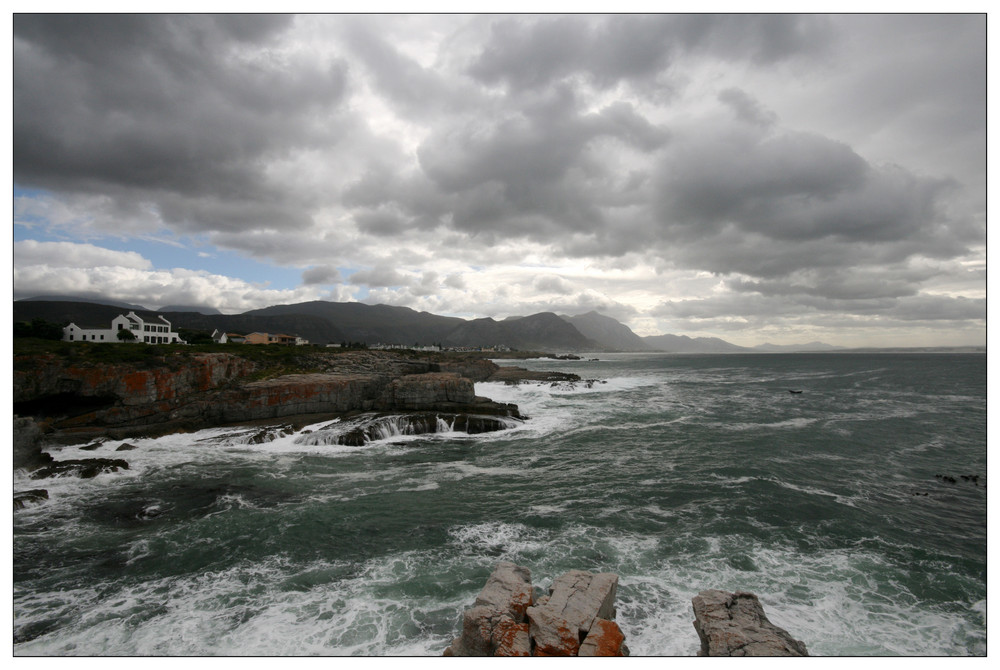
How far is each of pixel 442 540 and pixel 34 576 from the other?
12.4m

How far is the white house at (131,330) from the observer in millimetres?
57534

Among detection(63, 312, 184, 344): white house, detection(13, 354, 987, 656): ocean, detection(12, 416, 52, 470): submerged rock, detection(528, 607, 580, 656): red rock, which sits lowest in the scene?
detection(13, 354, 987, 656): ocean

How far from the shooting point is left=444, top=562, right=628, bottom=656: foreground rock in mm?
7910

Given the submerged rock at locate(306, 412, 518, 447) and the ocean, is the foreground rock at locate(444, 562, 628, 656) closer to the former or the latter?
the ocean

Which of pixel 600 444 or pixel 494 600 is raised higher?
pixel 494 600

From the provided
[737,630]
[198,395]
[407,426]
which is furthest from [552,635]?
[198,395]

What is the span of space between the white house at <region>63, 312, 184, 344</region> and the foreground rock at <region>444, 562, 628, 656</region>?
7005 centimetres

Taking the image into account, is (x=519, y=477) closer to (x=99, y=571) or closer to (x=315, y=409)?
(x=99, y=571)

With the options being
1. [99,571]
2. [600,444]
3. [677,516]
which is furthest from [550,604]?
[600,444]

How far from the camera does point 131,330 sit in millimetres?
66125

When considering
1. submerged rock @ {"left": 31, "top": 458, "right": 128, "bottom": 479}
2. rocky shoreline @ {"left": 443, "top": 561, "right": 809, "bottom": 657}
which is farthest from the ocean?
rocky shoreline @ {"left": 443, "top": 561, "right": 809, "bottom": 657}

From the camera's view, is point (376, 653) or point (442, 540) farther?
point (442, 540)

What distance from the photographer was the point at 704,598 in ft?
30.4

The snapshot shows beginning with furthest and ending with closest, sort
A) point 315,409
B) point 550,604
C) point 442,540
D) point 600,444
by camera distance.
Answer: point 315,409 < point 600,444 < point 442,540 < point 550,604
